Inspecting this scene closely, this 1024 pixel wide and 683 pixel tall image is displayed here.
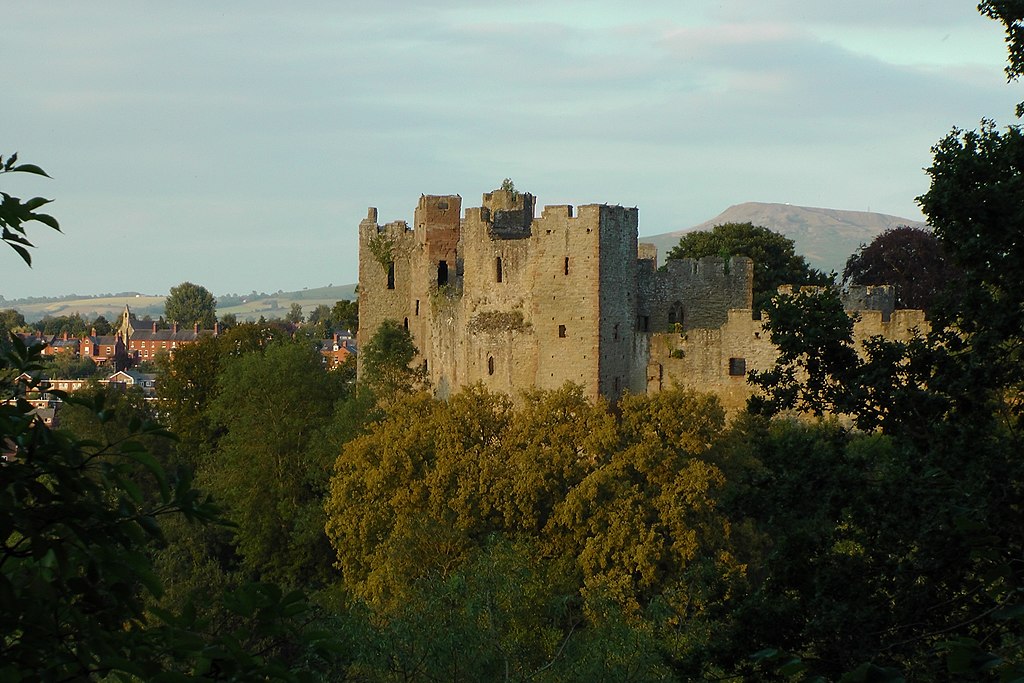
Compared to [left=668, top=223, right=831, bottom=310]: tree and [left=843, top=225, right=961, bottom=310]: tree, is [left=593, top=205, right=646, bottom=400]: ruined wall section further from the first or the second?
[left=668, top=223, right=831, bottom=310]: tree

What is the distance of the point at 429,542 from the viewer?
37.2 m

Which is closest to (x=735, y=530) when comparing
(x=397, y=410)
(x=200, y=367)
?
(x=397, y=410)

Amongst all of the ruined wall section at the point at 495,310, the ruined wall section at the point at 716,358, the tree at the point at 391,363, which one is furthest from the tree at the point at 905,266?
the tree at the point at 391,363

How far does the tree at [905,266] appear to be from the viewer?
5303 centimetres

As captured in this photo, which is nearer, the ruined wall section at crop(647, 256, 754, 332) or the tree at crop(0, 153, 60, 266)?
the tree at crop(0, 153, 60, 266)

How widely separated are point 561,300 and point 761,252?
19535 millimetres

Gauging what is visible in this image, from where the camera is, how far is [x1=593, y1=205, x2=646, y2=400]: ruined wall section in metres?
41.5

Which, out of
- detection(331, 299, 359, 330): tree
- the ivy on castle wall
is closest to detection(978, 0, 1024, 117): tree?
the ivy on castle wall

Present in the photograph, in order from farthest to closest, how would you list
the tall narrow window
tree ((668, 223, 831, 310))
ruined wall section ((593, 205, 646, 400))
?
tree ((668, 223, 831, 310)), the tall narrow window, ruined wall section ((593, 205, 646, 400))

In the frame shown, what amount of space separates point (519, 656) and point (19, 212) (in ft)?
63.5

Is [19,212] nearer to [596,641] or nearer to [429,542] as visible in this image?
[596,641]

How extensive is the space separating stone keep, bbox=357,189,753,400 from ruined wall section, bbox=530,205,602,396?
27 millimetres

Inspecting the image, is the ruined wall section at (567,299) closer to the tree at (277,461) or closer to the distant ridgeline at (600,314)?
the distant ridgeline at (600,314)

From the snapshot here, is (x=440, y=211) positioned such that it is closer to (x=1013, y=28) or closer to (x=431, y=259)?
(x=431, y=259)
